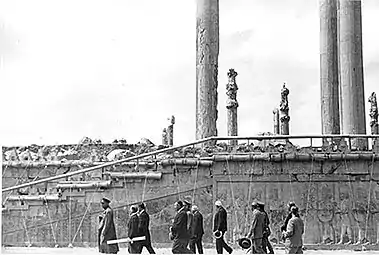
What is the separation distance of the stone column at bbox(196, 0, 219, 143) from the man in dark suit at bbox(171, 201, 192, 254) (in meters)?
6.36

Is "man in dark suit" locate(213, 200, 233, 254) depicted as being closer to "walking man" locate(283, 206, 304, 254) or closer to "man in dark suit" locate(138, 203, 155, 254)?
"walking man" locate(283, 206, 304, 254)

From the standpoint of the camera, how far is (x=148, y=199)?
2809cm

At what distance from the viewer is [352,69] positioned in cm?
3231

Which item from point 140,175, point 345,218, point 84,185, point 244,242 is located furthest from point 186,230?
point 345,218

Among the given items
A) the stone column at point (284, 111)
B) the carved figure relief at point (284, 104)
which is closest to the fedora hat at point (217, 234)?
the stone column at point (284, 111)

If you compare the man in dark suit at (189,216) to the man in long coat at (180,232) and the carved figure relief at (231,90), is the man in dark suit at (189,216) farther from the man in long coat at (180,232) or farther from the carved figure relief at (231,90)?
the carved figure relief at (231,90)

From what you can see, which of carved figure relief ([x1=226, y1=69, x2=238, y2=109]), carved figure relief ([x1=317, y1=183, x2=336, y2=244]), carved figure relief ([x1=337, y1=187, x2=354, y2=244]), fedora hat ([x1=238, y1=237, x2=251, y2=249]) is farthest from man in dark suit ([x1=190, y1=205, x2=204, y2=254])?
carved figure relief ([x1=226, y1=69, x2=238, y2=109])

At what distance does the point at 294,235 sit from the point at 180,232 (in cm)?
367

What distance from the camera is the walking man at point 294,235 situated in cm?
2564

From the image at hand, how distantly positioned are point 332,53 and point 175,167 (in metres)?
11.3

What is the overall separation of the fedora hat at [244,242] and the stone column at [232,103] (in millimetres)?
14942

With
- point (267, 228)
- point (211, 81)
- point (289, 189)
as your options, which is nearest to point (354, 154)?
point (289, 189)

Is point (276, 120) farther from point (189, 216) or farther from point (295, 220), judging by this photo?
point (189, 216)

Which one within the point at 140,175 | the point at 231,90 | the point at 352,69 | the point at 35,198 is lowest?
the point at 35,198
